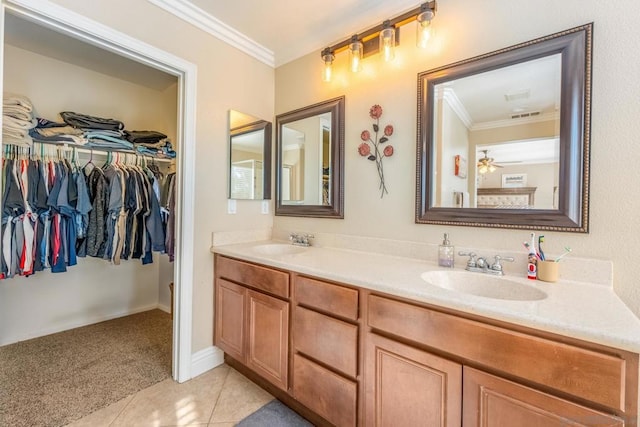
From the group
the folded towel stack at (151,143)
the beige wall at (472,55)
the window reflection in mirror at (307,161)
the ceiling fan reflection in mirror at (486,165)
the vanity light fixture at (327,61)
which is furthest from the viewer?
the folded towel stack at (151,143)

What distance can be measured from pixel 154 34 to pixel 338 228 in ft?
5.46

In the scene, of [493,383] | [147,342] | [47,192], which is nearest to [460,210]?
[493,383]

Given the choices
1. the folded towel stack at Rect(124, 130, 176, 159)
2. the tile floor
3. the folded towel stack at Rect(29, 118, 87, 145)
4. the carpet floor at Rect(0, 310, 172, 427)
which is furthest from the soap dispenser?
the folded towel stack at Rect(29, 118, 87, 145)

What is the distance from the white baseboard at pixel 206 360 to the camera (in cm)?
193

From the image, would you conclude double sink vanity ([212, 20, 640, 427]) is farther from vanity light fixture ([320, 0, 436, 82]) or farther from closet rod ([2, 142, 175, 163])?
closet rod ([2, 142, 175, 163])

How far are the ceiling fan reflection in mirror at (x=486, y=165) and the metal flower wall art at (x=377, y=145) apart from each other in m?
0.49

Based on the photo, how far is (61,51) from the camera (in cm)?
229

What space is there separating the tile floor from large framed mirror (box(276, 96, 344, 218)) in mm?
1251

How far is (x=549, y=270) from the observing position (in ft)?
A: 3.93

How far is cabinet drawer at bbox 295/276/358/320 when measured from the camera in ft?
4.15

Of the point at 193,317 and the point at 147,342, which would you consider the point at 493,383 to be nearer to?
the point at 193,317

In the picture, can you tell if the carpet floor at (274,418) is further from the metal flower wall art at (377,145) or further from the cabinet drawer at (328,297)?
the metal flower wall art at (377,145)

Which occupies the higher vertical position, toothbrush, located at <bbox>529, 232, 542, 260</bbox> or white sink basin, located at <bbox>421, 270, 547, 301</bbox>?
toothbrush, located at <bbox>529, 232, 542, 260</bbox>

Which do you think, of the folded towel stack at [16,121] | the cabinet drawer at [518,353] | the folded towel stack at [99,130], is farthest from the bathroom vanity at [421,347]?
the folded towel stack at [16,121]
